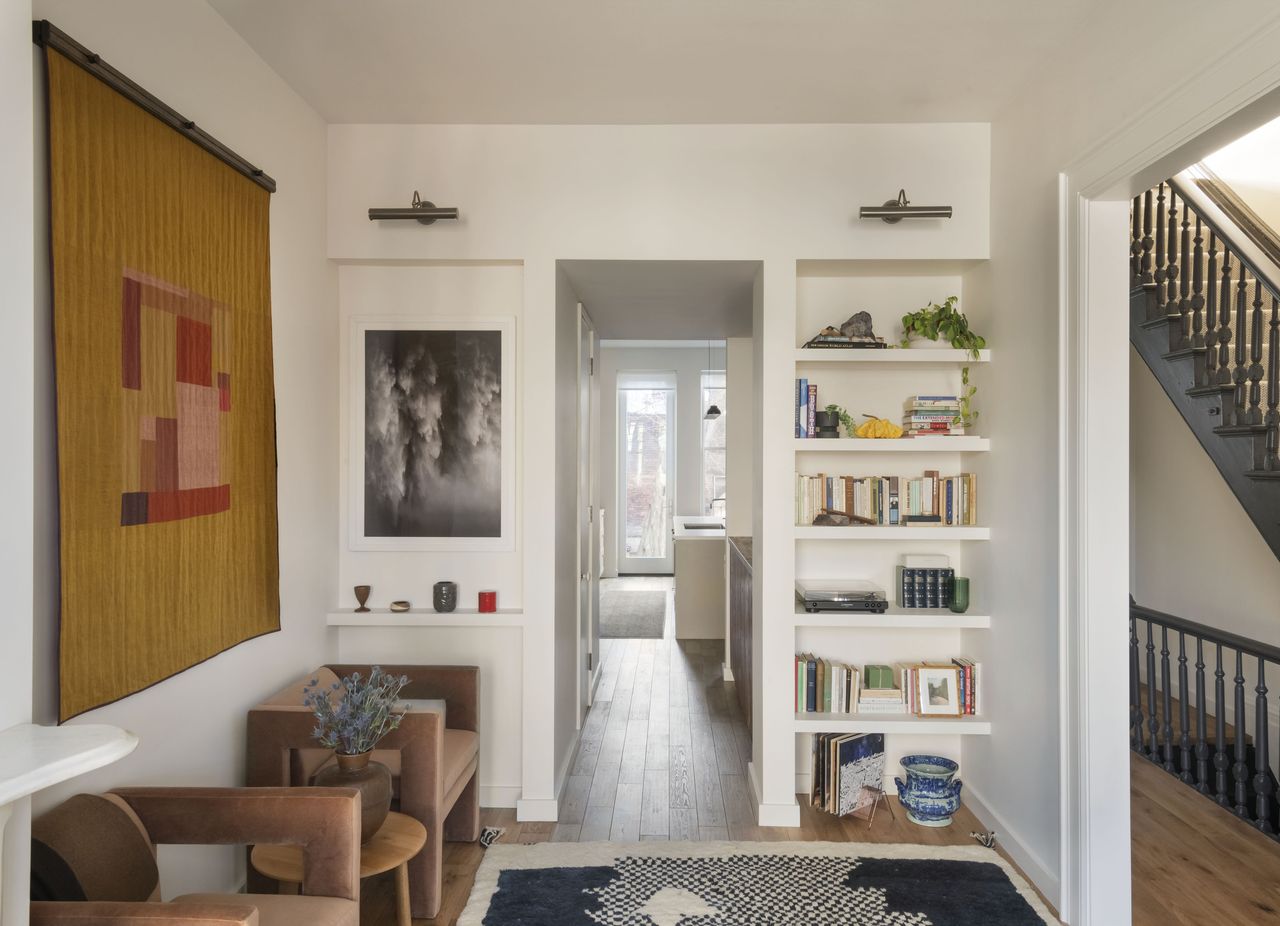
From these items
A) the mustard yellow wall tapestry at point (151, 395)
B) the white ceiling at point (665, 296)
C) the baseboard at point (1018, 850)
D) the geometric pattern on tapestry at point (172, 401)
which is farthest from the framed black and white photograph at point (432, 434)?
the baseboard at point (1018, 850)

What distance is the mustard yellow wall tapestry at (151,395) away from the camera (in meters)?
1.80

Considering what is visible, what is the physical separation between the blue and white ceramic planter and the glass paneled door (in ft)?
22.6

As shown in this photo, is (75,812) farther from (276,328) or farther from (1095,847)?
(1095,847)

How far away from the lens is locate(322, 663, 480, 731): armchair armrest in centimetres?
307

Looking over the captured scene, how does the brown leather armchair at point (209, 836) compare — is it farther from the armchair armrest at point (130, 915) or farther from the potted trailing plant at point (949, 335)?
the potted trailing plant at point (949, 335)

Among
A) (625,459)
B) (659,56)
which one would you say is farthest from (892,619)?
(625,459)

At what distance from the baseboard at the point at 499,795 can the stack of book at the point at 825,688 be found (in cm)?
125

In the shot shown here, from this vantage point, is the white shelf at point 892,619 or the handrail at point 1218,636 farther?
the white shelf at point 892,619

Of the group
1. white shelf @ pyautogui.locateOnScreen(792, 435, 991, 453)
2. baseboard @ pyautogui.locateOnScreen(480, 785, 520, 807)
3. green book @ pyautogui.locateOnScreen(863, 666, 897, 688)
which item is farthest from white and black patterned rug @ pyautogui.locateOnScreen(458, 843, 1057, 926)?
white shelf @ pyautogui.locateOnScreen(792, 435, 991, 453)

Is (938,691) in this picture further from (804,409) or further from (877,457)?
(804,409)

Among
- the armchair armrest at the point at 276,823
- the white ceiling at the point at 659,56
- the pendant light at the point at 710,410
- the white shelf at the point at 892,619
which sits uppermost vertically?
the white ceiling at the point at 659,56

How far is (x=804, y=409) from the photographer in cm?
335

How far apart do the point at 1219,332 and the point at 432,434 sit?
3457mm

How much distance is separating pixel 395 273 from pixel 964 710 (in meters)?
3.01
